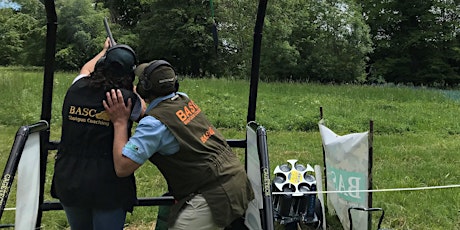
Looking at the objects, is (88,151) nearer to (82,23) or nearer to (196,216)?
(196,216)

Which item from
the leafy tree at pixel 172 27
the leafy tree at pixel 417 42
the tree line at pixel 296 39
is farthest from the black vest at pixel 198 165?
the leafy tree at pixel 417 42

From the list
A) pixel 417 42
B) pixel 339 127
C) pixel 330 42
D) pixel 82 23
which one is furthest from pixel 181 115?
pixel 417 42

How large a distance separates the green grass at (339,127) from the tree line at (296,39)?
868mm

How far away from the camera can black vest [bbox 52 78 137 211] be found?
2.29 m

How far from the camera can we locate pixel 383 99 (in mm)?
14000

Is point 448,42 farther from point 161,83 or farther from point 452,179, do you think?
point 161,83

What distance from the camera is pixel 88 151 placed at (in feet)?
7.63

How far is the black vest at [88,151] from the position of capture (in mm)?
2295

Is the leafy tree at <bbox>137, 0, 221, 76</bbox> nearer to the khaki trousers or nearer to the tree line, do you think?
the tree line

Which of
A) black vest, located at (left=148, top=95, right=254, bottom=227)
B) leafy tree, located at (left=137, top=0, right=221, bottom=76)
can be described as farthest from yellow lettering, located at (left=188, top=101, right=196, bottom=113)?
leafy tree, located at (left=137, top=0, right=221, bottom=76)

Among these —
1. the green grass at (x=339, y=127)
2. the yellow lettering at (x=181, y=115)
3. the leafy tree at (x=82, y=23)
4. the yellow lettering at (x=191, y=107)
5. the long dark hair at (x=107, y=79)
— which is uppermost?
the leafy tree at (x=82, y=23)

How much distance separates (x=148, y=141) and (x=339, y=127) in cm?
820

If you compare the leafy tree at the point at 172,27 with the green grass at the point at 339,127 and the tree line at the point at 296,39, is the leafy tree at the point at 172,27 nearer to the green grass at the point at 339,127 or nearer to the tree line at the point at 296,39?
the tree line at the point at 296,39

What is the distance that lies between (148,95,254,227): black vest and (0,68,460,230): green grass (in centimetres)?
192
